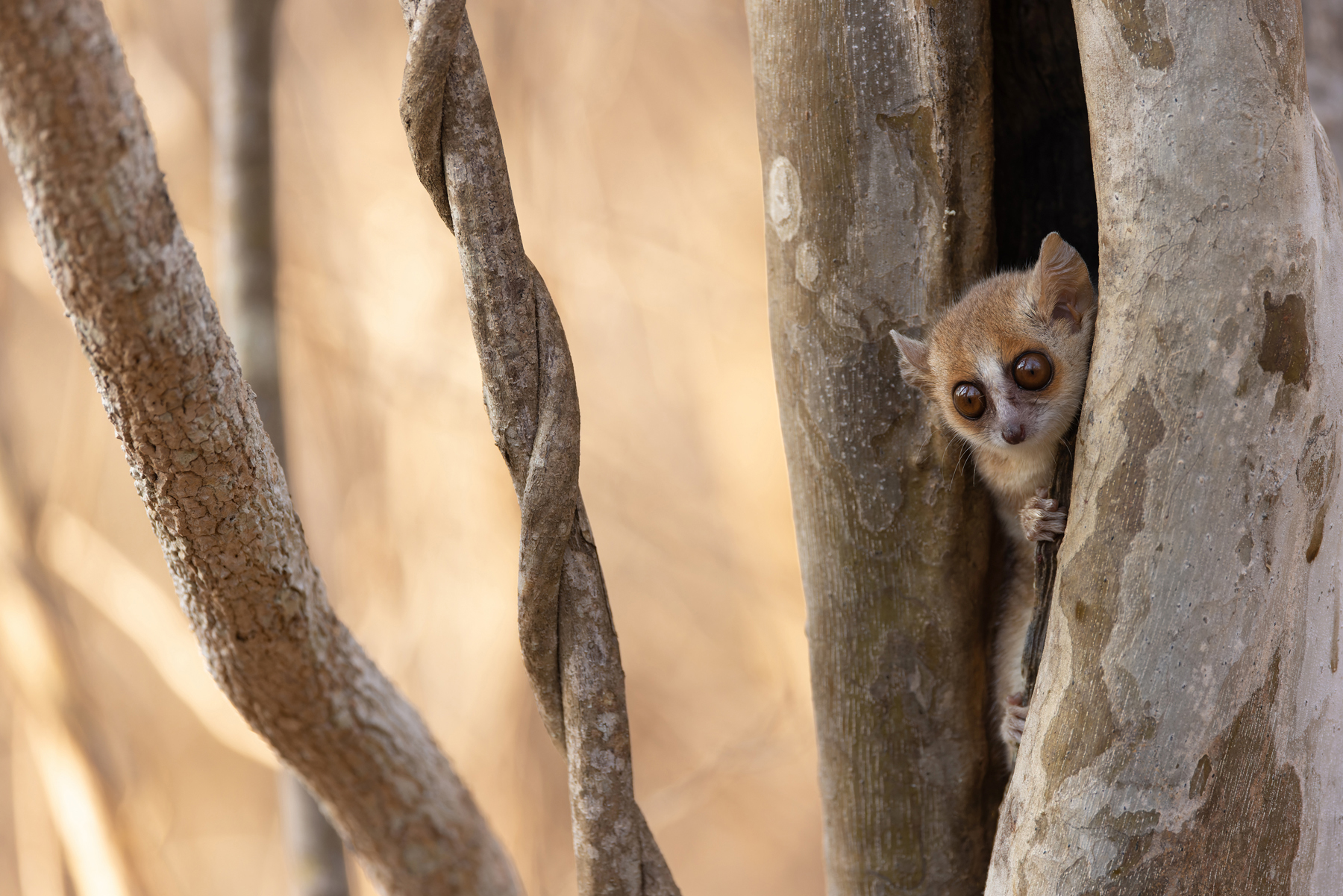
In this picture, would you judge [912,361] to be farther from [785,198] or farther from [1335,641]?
[1335,641]

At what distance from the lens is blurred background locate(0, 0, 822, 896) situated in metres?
3.84

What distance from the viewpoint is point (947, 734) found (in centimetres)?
137

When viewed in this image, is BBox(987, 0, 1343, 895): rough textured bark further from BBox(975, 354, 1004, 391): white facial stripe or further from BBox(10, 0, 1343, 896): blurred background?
BBox(10, 0, 1343, 896): blurred background

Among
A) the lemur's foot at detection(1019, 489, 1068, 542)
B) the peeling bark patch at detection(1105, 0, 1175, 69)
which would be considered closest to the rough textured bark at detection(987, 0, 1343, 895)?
the peeling bark patch at detection(1105, 0, 1175, 69)

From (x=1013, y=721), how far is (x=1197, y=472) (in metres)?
0.55

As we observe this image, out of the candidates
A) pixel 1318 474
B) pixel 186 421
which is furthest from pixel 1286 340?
pixel 186 421

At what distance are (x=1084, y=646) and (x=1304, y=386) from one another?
35cm

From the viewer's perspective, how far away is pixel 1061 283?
1.44 meters

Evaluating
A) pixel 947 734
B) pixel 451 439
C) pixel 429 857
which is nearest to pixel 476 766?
pixel 451 439

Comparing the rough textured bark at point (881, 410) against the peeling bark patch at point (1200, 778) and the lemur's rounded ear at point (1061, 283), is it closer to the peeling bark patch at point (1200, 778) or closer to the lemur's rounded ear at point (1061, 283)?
the lemur's rounded ear at point (1061, 283)

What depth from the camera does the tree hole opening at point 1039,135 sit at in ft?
4.83

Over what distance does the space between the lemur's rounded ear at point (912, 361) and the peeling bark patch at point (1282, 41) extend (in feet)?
1.52

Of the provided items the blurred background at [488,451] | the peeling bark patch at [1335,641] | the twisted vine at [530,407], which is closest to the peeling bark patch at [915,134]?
the twisted vine at [530,407]

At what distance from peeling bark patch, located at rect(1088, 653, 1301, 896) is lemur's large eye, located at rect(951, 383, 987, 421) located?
0.59 metres
